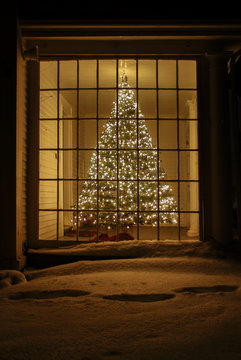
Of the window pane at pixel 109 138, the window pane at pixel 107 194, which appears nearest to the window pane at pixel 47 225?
the window pane at pixel 107 194

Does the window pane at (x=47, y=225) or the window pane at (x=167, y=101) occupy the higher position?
the window pane at (x=167, y=101)

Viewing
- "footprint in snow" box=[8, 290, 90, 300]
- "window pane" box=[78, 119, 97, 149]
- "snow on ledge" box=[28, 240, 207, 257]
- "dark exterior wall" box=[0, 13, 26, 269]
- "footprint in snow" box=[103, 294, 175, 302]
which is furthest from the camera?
"window pane" box=[78, 119, 97, 149]

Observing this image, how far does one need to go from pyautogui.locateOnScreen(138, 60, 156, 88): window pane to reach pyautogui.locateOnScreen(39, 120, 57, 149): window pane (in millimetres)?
1974

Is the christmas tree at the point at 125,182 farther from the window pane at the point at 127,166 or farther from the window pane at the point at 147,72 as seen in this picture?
the window pane at the point at 147,72

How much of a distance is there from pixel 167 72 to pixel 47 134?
256cm

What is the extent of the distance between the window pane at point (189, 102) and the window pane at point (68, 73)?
2.45 meters

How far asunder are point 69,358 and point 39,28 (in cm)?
392

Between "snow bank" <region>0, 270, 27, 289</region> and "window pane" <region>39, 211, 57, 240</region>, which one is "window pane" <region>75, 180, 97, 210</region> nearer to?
"window pane" <region>39, 211, 57, 240</region>

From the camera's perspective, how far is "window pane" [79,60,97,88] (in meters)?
4.79

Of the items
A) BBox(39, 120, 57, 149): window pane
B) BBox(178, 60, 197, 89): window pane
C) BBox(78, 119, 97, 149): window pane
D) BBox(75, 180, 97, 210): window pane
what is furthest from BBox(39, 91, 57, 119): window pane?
BBox(78, 119, 97, 149): window pane

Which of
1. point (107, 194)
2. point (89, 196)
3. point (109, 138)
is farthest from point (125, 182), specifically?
point (109, 138)

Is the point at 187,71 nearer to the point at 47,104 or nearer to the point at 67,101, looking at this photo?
the point at 47,104

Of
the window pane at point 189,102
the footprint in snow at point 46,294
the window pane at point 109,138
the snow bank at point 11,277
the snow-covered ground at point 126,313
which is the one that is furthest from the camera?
the window pane at point 189,102

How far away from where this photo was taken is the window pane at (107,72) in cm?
487
